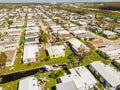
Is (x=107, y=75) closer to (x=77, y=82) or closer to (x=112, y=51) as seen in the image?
(x=77, y=82)

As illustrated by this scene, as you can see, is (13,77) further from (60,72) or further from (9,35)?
(9,35)

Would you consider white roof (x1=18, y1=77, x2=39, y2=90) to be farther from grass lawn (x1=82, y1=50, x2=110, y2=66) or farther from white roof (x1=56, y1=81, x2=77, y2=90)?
grass lawn (x1=82, y1=50, x2=110, y2=66)

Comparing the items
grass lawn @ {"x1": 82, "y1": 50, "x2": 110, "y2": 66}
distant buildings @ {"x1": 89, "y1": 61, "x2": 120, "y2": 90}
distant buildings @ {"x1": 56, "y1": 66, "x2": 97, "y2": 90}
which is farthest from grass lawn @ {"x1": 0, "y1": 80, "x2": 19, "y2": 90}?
grass lawn @ {"x1": 82, "y1": 50, "x2": 110, "y2": 66}

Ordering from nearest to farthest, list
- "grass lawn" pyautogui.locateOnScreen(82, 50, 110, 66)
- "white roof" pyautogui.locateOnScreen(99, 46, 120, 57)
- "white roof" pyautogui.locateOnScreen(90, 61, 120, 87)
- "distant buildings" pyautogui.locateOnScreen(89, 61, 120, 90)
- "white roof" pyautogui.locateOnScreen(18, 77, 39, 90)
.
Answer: "white roof" pyautogui.locateOnScreen(18, 77, 39, 90), "distant buildings" pyautogui.locateOnScreen(89, 61, 120, 90), "white roof" pyautogui.locateOnScreen(90, 61, 120, 87), "grass lawn" pyautogui.locateOnScreen(82, 50, 110, 66), "white roof" pyautogui.locateOnScreen(99, 46, 120, 57)

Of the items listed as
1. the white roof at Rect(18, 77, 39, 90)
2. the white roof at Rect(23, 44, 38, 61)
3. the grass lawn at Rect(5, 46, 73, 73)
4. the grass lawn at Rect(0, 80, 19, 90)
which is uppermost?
the white roof at Rect(23, 44, 38, 61)

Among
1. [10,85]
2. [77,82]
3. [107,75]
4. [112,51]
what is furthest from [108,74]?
[10,85]

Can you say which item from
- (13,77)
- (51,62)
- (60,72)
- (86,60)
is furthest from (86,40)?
(13,77)

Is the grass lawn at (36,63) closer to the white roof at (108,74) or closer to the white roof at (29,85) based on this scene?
the white roof at (29,85)
